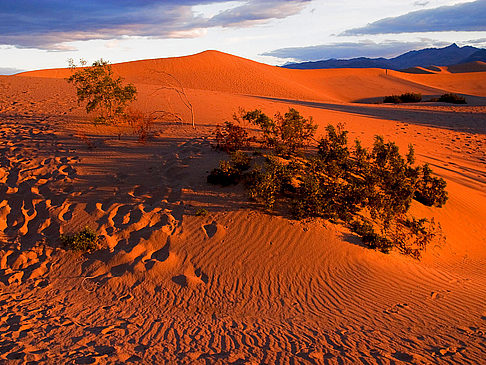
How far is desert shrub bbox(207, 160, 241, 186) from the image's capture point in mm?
7789

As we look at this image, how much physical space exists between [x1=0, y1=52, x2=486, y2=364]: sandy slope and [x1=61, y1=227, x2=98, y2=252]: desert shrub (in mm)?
178

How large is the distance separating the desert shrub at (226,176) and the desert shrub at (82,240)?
271cm

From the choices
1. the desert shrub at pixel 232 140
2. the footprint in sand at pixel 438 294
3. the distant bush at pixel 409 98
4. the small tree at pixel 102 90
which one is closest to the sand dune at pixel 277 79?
the distant bush at pixel 409 98

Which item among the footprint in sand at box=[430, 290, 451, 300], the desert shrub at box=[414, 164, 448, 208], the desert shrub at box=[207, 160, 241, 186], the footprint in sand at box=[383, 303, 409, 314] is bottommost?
the footprint in sand at box=[430, 290, 451, 300]

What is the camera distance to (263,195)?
7.05 meters

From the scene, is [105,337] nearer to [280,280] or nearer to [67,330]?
[67,330]

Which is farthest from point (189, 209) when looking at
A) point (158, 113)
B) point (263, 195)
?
point (158, 113)

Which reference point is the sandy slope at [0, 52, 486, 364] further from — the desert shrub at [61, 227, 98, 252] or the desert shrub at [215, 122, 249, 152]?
the desert shrub at [215, 122, 249, 152]

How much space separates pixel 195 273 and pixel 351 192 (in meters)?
3.74

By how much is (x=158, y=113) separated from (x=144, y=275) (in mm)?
9933

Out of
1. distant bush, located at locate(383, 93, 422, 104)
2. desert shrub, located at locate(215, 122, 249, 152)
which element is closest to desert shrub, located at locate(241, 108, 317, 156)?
desert shrub, located at locate(215, 122, 249, 152)

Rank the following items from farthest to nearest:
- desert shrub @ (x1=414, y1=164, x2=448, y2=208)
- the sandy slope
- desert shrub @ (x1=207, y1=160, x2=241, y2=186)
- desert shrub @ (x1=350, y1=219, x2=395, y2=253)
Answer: desert shrub @ (x1=414, y1=164, x2=448, y2=208) → desert shrub @ (x1=207, y1=160, x2=241, y2=186) → desert shrub @ (x1=350, y1=219, x2=395, y2=253) → the sandy slope

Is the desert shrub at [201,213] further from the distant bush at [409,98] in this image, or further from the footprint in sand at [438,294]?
the distant bush at [409,98]

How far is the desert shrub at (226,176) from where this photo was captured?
7789mm
